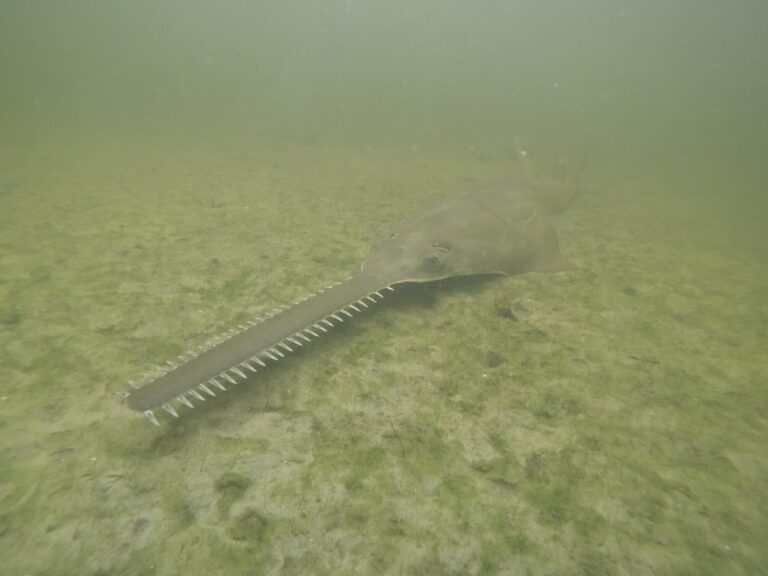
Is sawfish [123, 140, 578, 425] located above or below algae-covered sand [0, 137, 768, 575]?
above

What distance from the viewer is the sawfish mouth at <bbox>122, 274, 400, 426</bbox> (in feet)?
6.23

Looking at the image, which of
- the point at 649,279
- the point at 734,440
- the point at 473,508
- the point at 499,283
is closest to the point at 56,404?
the point at 473,508

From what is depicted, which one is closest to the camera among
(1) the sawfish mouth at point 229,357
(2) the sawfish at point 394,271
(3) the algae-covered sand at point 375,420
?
(3) the algae-covered sand at point 375,420

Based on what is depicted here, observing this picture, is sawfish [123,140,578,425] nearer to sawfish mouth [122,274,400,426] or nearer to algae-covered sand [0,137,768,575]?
sawfish mouth [122,274,400,426]

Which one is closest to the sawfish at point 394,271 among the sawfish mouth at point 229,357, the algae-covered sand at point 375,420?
the sawfish mouth at point 229,357

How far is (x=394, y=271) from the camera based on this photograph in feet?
10.6

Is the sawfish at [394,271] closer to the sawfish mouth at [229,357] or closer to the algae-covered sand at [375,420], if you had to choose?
the sawfish mouth at [229,357]

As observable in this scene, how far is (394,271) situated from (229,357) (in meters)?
1.51

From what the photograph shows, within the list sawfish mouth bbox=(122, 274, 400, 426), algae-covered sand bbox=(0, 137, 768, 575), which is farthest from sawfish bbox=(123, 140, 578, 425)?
algae-covered sand bbox=(0, 137, 768, 575)

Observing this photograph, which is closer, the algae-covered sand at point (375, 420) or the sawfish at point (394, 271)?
the algae-covered sand at point (375, 420)

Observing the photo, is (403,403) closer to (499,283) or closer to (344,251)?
(499,283)

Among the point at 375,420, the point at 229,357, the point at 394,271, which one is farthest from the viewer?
the point at 394,271

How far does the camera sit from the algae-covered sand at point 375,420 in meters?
1.65

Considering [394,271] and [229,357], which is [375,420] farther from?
[394,271]
